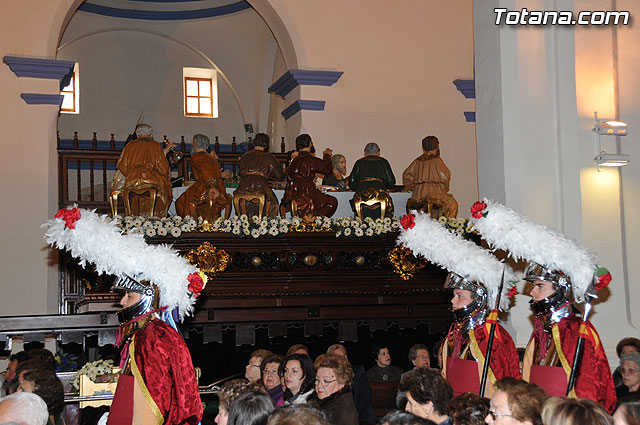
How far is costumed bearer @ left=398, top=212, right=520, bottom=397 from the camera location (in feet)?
18.9

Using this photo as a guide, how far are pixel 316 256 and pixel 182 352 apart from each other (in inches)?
178

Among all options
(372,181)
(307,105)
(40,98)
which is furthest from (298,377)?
(307,105)

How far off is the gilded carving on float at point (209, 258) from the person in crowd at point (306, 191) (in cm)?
109

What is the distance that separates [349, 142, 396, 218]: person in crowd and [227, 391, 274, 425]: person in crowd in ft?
19.0

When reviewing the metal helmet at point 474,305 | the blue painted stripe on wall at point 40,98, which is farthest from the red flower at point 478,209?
the blue painted stripe on wall at point 40,98

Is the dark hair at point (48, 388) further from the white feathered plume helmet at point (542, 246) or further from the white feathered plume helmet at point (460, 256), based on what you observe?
the white feathered plume helmet at point (542, 246)

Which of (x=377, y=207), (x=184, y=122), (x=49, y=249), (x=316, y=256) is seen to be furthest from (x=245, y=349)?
(x=184, y=122)

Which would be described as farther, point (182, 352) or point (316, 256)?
point (316, 256)

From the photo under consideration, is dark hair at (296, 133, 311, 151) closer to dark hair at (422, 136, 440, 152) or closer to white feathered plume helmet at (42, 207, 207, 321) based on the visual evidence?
dark hair at (422, 136, 440, 152)

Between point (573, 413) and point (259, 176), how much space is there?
22.1 feet

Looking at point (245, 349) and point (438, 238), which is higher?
point (438, 238)

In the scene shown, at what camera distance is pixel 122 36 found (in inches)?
705

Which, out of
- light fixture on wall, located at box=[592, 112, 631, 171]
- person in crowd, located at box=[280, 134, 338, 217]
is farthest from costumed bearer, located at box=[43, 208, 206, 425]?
person in crowd, located at box=[280, 134, 338, 217]

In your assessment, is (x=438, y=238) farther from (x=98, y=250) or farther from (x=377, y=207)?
(x=377, y=207)
